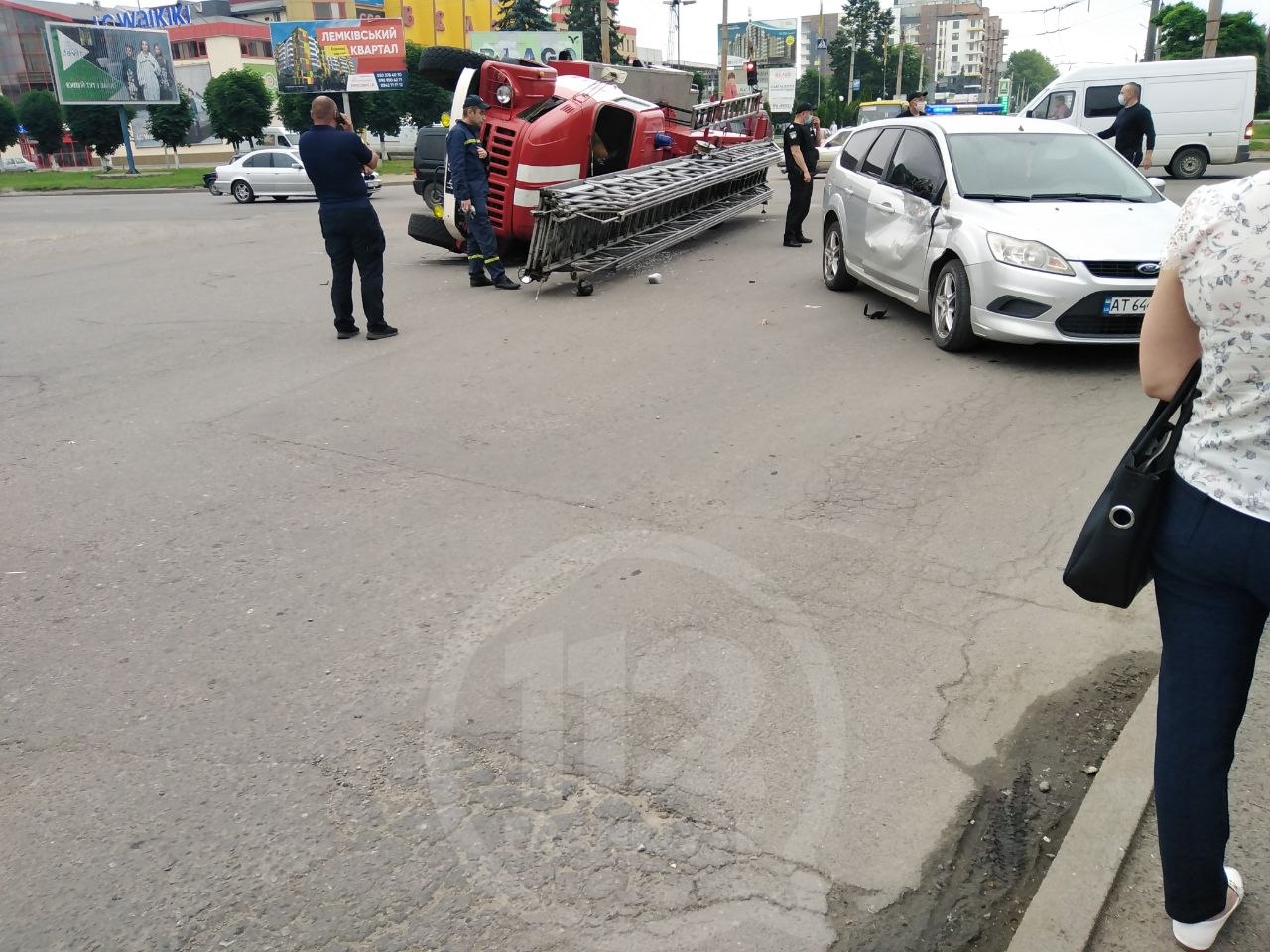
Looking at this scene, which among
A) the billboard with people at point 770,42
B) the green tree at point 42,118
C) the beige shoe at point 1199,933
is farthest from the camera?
the billboard with people at point 770,42

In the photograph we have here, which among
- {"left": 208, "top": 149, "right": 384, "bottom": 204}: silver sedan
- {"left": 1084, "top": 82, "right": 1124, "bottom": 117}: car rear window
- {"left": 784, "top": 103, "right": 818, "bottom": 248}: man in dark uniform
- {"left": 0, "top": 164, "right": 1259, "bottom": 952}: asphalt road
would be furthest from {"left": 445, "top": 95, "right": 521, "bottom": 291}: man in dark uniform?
{"left": 208, "top": 149, "right": 384, "bottom": 204}: silver sedan

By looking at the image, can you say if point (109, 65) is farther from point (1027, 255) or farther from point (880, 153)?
point (1027, 255)

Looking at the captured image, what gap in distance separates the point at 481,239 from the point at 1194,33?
6465 centimetres

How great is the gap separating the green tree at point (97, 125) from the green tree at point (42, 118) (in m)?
9.94

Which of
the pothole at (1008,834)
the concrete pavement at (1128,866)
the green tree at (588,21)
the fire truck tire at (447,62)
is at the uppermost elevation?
the green tree at (588,21)

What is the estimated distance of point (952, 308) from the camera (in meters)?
7.96

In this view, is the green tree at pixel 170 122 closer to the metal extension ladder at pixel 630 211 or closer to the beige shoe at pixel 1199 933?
the metal extension ladder at pixel 630 211

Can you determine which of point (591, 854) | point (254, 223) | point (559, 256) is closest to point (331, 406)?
point (559, 256)

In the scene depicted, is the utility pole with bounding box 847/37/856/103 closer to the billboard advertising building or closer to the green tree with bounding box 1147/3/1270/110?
the billboard advertising building

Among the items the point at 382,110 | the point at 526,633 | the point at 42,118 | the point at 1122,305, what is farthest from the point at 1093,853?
the point at 42,118

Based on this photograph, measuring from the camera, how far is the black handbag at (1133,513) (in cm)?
219

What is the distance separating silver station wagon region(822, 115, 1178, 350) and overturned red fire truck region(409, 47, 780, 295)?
284cm

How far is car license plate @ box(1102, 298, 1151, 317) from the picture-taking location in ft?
23.1

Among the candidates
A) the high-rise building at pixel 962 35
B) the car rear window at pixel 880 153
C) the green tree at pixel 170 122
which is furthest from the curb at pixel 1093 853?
the high-rise building at pixel 962 35
